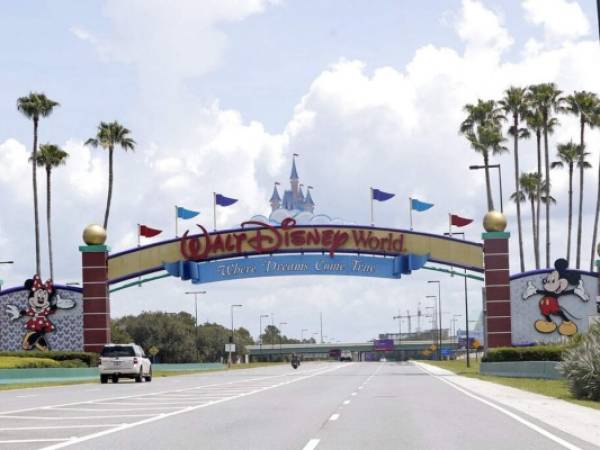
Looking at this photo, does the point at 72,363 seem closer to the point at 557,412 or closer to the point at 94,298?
the point at 94,298

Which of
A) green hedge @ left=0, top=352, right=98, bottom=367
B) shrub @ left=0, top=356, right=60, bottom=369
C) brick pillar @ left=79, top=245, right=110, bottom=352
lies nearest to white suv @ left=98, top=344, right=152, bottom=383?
shrub @ left=0, top=356, right=60, bottom=369

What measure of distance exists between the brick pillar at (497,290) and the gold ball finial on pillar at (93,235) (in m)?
22.2

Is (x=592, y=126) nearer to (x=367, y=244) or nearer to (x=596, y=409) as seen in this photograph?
(x=367, y=244)

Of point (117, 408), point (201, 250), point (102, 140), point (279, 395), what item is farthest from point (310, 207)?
point (117, 408)

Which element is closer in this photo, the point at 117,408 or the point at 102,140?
the point at 117,408

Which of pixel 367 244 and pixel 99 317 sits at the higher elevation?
pixel 367 244

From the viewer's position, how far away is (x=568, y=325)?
193 feet

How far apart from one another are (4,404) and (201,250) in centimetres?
3548

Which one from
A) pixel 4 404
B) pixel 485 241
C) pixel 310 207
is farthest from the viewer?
pixel 310 207

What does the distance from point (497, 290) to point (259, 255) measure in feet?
47.1

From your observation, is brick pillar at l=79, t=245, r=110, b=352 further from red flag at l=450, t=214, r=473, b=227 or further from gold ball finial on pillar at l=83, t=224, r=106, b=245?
red flag at l=450, t=214, r=473, b=227

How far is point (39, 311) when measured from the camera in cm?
6272

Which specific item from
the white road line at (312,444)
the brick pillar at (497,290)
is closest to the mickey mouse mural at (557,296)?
the brick pillar at (497,290)

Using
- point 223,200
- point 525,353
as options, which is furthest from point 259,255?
point 525,353
